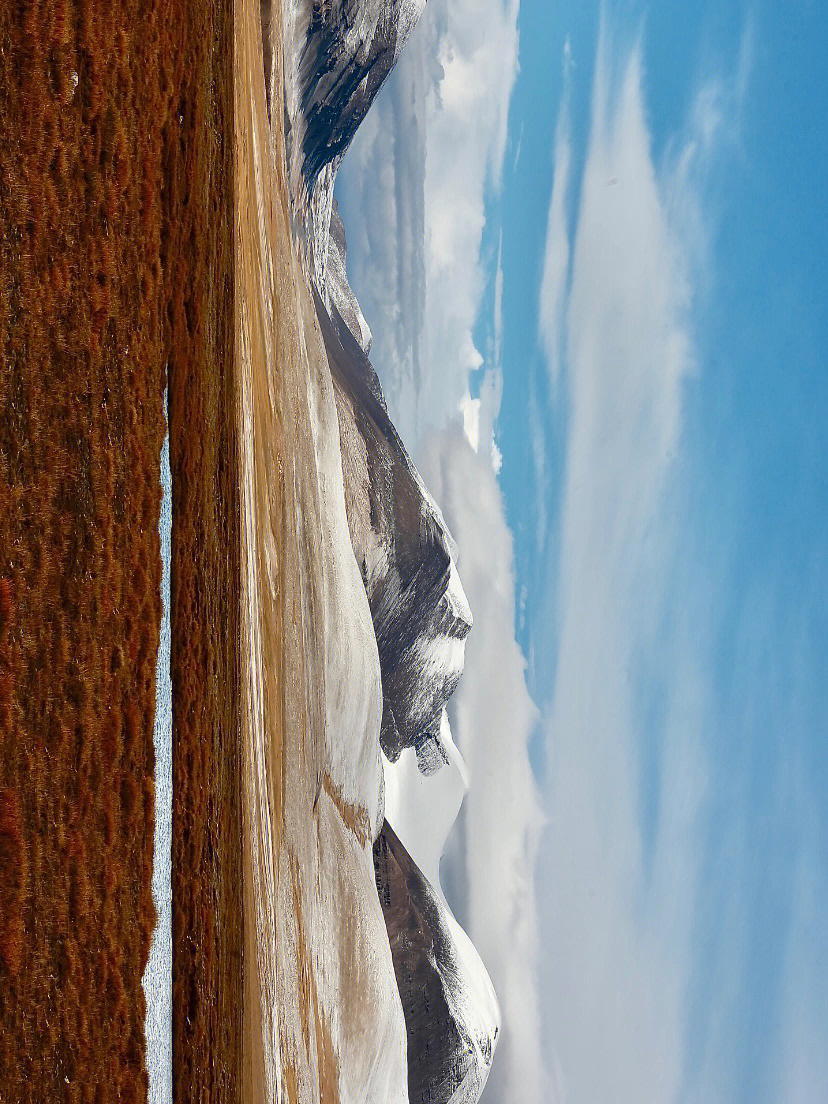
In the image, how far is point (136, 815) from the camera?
263 inches

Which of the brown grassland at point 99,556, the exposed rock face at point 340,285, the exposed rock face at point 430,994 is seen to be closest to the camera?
the brown grassland at point 99,556

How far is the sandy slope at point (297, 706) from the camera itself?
10617 mm

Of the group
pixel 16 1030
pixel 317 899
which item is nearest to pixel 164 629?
pixel 16 1030

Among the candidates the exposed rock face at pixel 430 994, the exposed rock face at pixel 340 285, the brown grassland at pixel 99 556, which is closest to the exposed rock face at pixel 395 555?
the exposed rock face at pixel 340 285

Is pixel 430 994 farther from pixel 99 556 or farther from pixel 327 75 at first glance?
pixel 327 75

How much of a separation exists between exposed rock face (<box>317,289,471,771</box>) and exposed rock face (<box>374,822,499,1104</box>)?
5533 mm


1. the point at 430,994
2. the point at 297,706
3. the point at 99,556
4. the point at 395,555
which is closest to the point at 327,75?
the point at 395,555

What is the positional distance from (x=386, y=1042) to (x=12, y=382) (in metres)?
17.6

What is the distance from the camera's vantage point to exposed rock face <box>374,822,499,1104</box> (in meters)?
23.6

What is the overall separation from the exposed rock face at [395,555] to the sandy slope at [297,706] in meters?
4.03

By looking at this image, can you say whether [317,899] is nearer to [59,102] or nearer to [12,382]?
[12,382]

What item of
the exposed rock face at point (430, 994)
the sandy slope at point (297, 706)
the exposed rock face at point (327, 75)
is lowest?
the exposed rock face at point (430, 994)

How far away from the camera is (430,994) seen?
77.5ft

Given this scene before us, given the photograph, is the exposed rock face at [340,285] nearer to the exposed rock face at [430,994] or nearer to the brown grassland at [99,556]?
the exposed rock face at [430,994]
